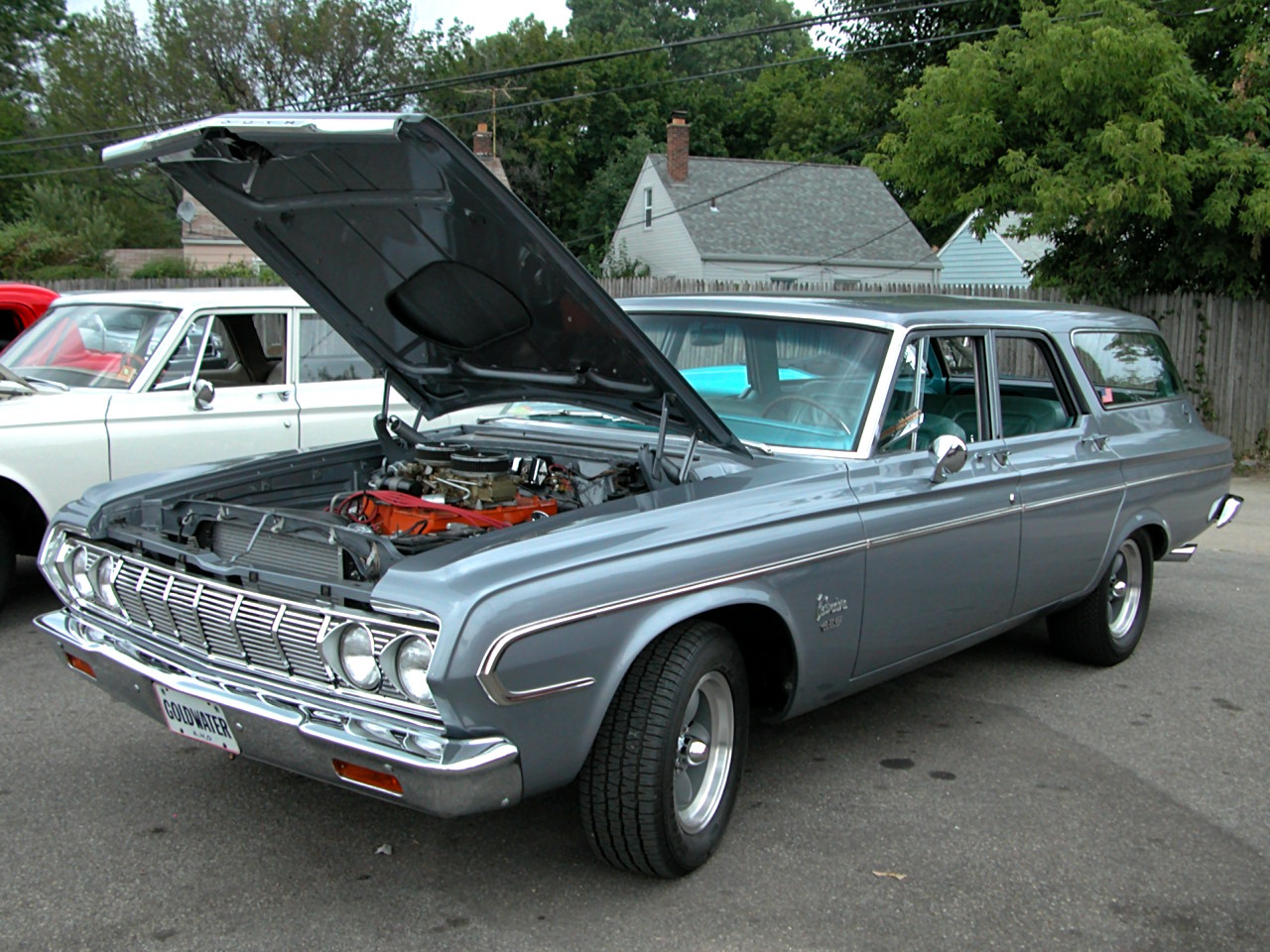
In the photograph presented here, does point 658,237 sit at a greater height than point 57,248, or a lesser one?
greater

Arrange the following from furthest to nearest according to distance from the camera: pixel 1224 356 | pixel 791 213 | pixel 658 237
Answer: pixel 658 237
pixel 791 213
pixel 1224 356

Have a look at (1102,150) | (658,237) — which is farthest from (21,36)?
(1102,150)

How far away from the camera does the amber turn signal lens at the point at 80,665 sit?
366 cm

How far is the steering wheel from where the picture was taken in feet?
13.9

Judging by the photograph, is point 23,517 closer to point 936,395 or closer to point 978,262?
point 936,395

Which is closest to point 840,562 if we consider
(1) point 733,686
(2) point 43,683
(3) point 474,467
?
(1) point 733,686

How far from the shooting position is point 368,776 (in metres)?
2.97

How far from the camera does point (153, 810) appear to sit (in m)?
3.89

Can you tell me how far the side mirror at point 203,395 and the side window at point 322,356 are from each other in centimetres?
69

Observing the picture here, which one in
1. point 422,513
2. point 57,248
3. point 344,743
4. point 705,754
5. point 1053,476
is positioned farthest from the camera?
point 57,248

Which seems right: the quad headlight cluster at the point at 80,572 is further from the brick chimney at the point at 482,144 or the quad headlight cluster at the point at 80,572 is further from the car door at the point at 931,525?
the brick chimney at the point at 482,144

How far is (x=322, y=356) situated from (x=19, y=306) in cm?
364

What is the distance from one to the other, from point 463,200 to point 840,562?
163 cm

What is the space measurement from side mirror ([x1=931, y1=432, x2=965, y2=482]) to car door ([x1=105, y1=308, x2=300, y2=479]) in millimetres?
4185
